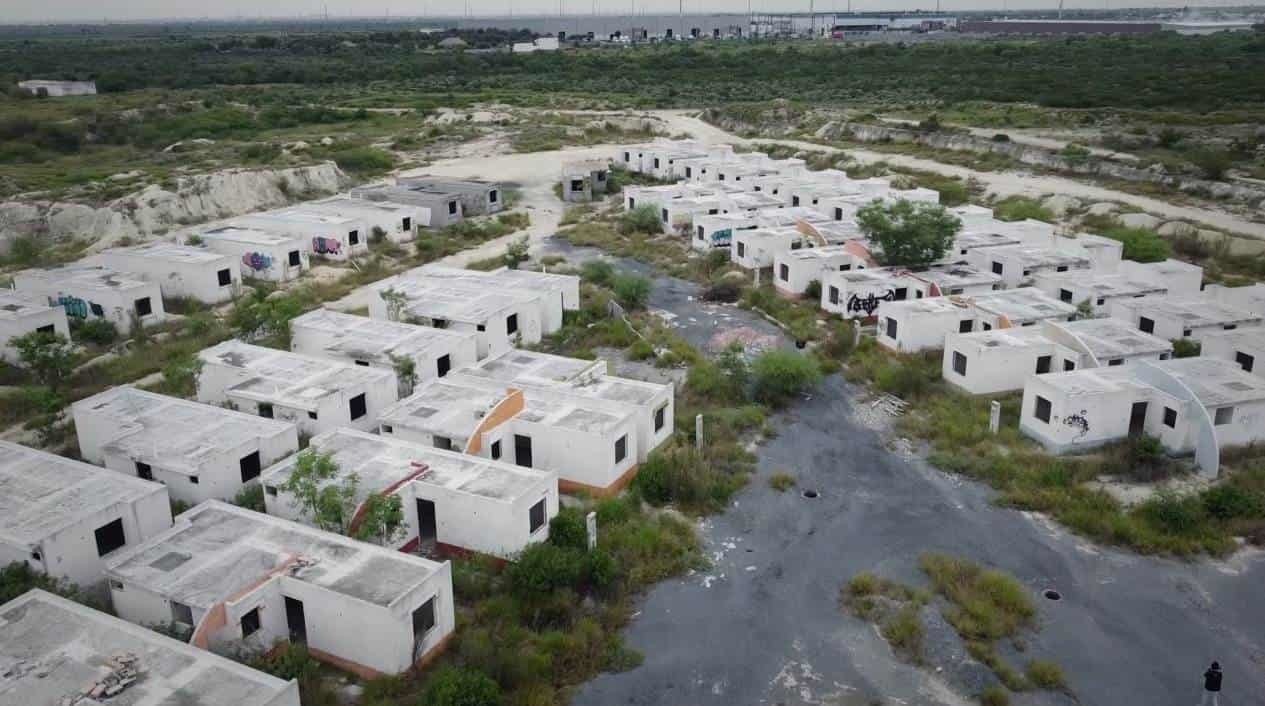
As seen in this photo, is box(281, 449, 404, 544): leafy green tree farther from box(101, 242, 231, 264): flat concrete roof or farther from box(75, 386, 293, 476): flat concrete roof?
box(101, 242, 231, 264): flat concrete roof

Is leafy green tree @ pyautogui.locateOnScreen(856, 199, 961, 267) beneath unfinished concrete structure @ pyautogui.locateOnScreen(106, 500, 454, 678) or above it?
above

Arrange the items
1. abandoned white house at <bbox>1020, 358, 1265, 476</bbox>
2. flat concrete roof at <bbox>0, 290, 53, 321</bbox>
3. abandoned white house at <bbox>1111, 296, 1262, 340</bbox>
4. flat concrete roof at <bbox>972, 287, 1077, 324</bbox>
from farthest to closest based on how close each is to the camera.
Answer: flat concrete roof at <bbox>0, 290, 53, 321</bbox>, flat concrete roof at <bbox>972, 287, 1077, 324</bbox>, abandoned white house at <bbox>1111, 296, 1262, 340</bbox>, abandoned white house at <bbox>1020, 358, 1265, 476</bbox>

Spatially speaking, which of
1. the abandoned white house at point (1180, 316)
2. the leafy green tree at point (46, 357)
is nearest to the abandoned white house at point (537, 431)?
the leafy green tree at point (46, 357)

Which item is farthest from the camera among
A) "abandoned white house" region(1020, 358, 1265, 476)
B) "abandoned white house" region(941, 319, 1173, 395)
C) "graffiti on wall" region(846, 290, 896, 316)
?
"graffiti on wall" region(846, 290, 896, 316)

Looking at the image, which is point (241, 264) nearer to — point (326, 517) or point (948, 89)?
point (326, 517)

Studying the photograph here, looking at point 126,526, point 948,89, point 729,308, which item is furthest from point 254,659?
point 948,89

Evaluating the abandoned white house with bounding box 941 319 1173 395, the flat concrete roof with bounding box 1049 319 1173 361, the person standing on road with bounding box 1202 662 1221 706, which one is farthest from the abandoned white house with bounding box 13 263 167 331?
the person standing on road with bounding box 1202 662 1221 706
